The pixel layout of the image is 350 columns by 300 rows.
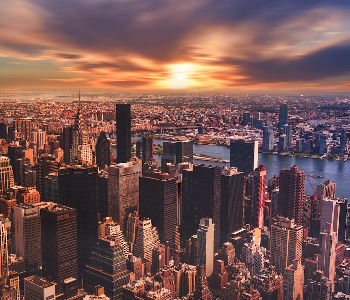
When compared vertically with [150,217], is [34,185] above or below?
above

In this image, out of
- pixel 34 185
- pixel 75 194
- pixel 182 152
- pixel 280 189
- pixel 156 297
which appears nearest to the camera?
pixel 156 297

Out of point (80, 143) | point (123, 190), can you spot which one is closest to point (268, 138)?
point (123, 190)

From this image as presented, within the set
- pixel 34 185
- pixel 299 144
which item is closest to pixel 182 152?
pixel 299 144

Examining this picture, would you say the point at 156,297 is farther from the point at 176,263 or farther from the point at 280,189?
the point at 280,189

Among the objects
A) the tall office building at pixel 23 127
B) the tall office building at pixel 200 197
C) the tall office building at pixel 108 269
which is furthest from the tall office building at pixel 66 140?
the tall office building at pixel 108 269

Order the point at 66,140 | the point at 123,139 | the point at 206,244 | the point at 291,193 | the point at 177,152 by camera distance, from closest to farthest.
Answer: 1. the point at 206,244
2. the point at 291,193
3. the point at 66,140
4. the point at 177,152
5. the point at 123,139

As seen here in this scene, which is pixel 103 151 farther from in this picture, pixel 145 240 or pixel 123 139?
pixel 145 240
